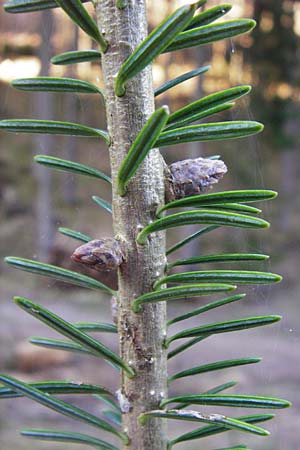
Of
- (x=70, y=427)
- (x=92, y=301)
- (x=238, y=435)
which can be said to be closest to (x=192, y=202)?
(x=238, y=435)

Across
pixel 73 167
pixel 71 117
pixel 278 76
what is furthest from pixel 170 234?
pixel 73 167

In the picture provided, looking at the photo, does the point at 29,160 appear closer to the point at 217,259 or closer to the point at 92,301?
the point at 92,301

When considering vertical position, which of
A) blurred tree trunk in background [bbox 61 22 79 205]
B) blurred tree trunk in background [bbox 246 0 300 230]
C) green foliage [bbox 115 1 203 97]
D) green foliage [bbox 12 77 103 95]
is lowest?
green foliage [bbox 115 1 203 97]

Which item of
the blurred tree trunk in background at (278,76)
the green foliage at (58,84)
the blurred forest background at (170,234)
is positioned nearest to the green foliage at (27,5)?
the green foliage at (58,84)

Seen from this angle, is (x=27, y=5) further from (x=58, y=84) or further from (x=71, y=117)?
(x=71, y=117)

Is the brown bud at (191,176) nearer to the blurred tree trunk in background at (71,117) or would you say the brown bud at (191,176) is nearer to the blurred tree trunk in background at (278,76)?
the blurred tree trunk in background at (71,117)

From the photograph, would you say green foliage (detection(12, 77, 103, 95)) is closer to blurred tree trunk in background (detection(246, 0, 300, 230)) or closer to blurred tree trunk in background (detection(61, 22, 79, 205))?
blurred tree trunk in background (detection(61, 22, 79, 205))

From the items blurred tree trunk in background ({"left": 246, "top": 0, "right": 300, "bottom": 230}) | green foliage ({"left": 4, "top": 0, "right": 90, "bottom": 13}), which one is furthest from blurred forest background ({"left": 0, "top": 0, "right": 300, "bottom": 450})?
green foliage ({"left": 4, "top": 0, "right": 90, "bottom": 13})
